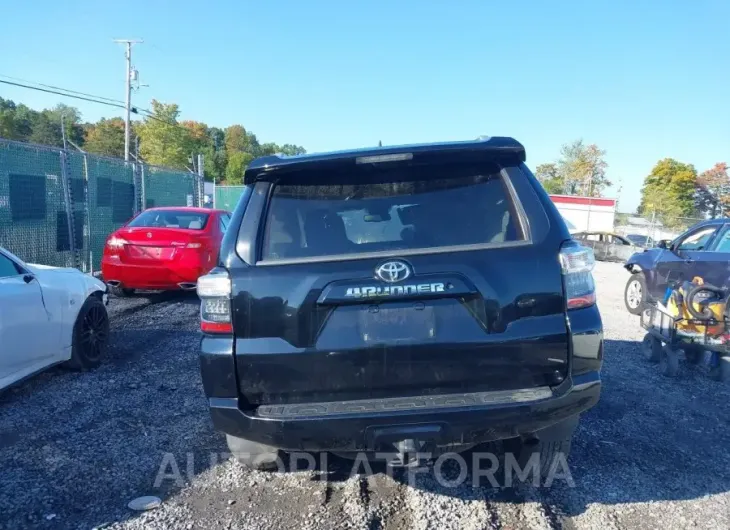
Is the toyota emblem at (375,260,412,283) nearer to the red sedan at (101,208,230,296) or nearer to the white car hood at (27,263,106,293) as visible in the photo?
the white car hood at (27,263,106,293)

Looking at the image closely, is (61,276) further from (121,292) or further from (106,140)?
(106,140)

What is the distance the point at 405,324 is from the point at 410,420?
43cm

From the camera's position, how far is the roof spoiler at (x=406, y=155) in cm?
283

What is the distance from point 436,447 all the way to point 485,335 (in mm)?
577

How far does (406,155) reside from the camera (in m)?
2.83

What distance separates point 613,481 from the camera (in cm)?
347

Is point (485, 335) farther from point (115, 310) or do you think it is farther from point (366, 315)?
point (115, 310)

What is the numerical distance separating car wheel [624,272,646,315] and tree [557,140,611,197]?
222 feet

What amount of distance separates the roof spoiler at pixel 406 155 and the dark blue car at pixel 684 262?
501 centimetres

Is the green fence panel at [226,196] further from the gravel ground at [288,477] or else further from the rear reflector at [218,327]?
the rear reflector at [218,327]

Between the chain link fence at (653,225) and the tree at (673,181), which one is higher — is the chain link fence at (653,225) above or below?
below

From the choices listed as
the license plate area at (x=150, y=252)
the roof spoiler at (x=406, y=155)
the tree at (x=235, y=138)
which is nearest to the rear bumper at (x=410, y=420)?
the roof spoiler at (x=406, y=155)

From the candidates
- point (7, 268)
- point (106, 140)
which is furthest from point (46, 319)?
point (106, 140)

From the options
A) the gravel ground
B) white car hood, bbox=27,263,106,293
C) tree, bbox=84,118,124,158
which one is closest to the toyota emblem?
the gravel ground
